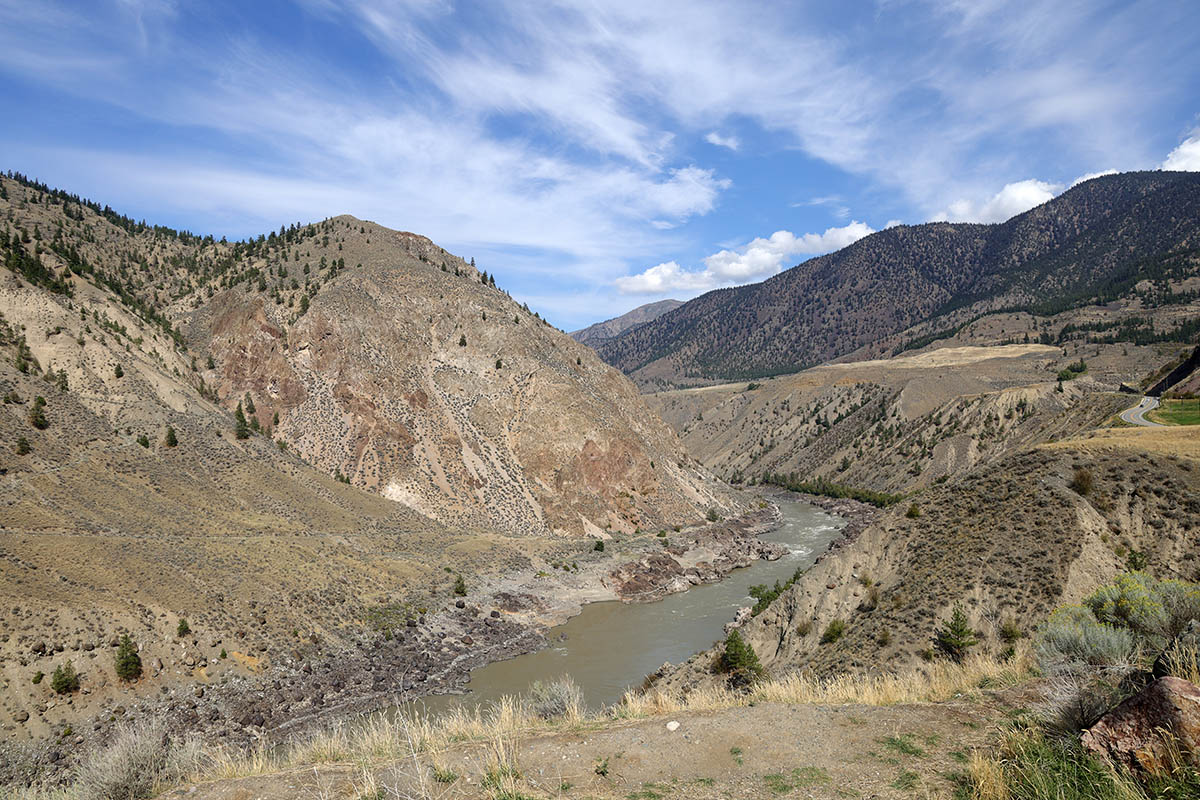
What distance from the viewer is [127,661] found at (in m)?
21.1

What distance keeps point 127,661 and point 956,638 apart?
85.4 ft

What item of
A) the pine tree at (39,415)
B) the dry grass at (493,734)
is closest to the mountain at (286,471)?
the pine tree at (39,415)

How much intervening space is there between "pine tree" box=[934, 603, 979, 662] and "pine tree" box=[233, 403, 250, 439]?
41577mm

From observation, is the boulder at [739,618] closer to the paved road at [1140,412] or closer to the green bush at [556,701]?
the green bush at [556,701]

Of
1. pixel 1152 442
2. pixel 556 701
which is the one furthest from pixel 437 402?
Result: pixel 1152 442

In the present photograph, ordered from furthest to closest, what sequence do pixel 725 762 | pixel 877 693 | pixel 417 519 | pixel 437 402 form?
pixel 437 402
pixel 417 519
pixel 877 693
pixel 725 762

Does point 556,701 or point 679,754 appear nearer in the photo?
point 679,754

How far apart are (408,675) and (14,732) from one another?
12.7m

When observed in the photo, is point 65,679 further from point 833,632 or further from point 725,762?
point 833,632

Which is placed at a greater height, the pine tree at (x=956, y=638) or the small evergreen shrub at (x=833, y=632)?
the pine tree at (x=956, y=638)

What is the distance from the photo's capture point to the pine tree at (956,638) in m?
15.9

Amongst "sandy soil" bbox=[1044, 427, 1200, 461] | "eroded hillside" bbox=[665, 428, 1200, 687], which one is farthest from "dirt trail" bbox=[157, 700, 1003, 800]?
"sandy soil" bbox=[1044, 427, 1200, 461]

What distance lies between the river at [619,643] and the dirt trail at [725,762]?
11801 millimetres

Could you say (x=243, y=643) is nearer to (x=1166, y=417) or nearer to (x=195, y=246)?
(x=1166, y=417)
